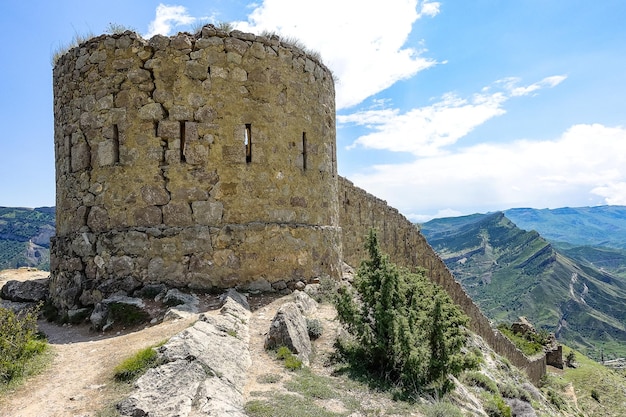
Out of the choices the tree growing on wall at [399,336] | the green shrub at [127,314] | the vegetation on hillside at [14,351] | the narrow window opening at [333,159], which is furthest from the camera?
the narrow window opening at [333,159]

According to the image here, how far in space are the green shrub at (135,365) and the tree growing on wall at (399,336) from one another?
8.72 feet

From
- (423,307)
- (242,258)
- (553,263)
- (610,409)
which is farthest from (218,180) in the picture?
(553,263)

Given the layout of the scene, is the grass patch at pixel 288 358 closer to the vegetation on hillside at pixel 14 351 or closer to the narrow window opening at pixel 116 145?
the vegetation on hillside at pixel 14 351

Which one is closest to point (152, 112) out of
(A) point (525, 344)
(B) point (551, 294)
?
(A) point (525, 344)

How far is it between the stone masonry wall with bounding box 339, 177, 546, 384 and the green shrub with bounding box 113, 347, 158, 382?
9890mm

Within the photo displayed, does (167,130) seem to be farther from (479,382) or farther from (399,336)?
(479,382)

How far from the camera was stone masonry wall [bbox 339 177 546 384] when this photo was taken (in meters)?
15.2

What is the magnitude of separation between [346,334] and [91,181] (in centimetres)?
536

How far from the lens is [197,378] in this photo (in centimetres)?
458

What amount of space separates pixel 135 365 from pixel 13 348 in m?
1.53

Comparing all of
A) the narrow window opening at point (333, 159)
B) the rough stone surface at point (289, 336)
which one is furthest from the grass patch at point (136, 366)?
the narrow window opening at point (333, 159)

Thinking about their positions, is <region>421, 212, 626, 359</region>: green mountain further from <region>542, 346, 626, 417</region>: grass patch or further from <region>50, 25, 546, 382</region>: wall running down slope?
<region>50, 25, 546, 382</region>: wall running down slope

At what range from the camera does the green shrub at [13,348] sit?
494cm

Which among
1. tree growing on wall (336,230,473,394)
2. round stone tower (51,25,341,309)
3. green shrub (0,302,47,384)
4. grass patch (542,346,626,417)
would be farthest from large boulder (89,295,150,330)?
grass patch (542,346,626,417)
